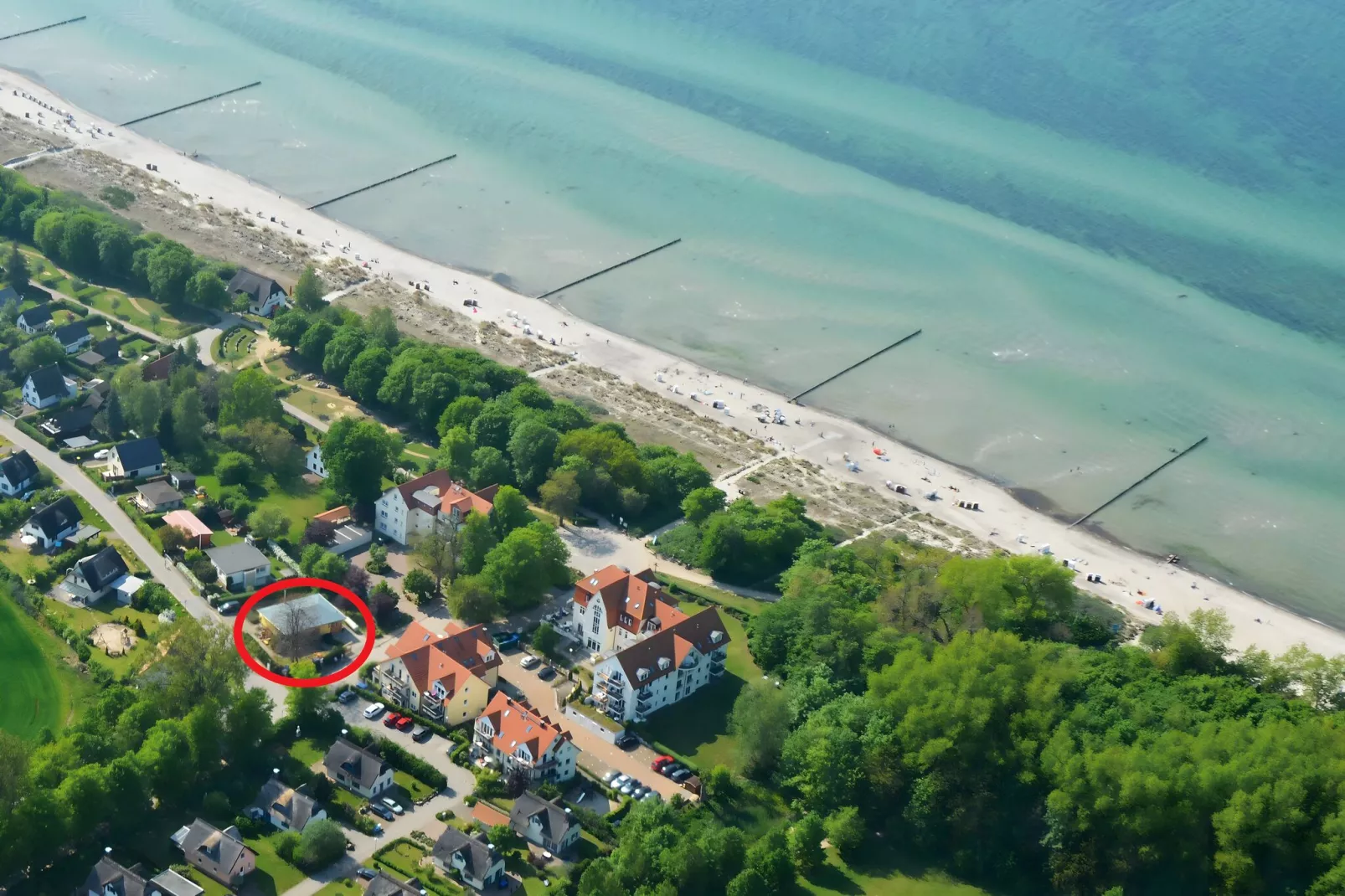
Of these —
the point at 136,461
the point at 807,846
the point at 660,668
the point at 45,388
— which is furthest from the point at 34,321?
the point at 807,846

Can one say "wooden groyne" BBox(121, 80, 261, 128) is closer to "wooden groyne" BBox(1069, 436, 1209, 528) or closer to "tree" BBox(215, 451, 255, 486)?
"tree" BBox(215, 451, 255, 486)

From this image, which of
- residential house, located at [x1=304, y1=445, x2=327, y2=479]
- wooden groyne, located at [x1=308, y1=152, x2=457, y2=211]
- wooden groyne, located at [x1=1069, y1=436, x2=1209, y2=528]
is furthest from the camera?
wooden groyne, located at [x1=308, y1=152, x2=457, y2=211]

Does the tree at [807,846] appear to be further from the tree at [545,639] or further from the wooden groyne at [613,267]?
the wooden groyne at [613,267]

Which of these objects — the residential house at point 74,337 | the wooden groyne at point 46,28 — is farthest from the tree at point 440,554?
the wooden groyne at point 46,28

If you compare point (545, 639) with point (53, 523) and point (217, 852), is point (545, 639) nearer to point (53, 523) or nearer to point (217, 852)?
point (217, 852)

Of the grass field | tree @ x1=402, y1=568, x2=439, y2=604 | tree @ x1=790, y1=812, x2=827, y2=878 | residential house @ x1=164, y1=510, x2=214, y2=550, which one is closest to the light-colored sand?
tree @ x1=402, y1=568, x2=439, y2=604

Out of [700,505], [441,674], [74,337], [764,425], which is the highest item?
[700,505]
